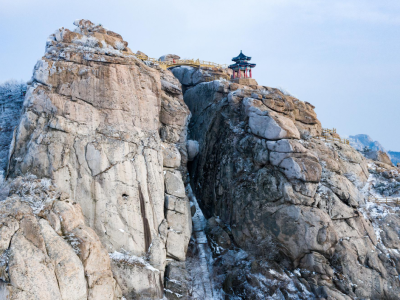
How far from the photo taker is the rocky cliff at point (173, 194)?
30.3 m

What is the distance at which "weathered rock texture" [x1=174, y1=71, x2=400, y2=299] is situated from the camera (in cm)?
3141

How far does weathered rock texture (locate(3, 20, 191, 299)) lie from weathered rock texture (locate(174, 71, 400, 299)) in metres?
4.23

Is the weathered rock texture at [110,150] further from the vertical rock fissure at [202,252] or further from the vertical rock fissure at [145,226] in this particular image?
the vertical rock fissure at [202,252]

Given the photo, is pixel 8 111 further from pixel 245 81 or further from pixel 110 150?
pixel 245 81

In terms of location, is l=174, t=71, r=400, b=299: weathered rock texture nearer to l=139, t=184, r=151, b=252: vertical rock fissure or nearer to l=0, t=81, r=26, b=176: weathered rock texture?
l=139, t=184, r=151, b=252: vertical rock fissure

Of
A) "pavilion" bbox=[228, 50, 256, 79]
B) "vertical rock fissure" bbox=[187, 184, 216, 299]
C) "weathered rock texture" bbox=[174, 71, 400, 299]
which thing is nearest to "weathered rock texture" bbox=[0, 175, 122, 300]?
"vertical rock fissure" bbox=[187, 184, 216, 299]

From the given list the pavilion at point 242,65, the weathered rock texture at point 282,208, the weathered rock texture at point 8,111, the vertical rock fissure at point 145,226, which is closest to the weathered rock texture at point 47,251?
the vertical rock fissure at point 145,226

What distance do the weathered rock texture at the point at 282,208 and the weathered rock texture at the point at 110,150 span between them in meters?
4.23

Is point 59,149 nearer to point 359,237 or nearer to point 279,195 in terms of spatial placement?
point 279,195

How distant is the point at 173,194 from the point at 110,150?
7008 mm

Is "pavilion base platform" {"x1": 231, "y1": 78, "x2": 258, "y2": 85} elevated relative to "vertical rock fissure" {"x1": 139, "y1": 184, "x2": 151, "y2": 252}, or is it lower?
elevated

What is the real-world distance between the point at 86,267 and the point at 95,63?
1769cm

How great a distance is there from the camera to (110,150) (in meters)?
32.3

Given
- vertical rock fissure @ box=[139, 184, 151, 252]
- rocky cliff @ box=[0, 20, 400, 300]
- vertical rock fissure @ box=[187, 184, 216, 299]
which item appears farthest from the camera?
vertical rock fissure @ box=[187, 184, 216, 299]
